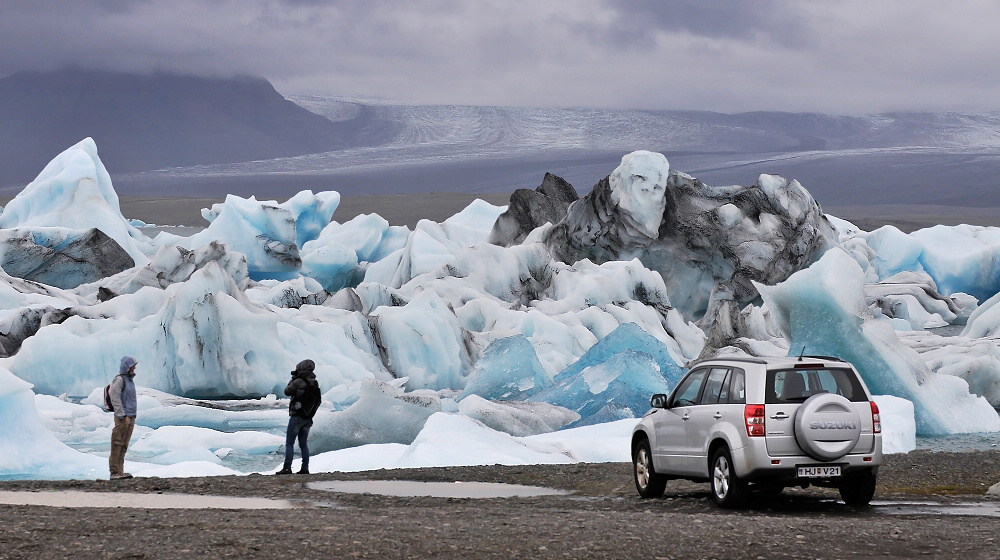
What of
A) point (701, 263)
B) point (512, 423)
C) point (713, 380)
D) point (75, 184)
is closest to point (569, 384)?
point (512, 423)

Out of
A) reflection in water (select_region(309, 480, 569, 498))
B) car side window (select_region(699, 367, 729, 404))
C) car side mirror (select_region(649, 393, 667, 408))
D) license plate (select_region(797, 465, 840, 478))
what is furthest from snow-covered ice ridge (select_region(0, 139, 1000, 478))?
license plate (select_region(797, 465, 840, 478))

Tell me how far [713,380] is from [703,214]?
26.4m

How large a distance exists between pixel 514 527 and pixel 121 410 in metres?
5.93

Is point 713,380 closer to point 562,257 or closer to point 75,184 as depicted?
point 562,257

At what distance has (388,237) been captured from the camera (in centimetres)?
4847

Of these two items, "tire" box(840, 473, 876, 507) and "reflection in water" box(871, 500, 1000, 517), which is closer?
"reflection in water" box(871, 500, 1000, 517)

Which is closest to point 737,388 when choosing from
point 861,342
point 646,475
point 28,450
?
point 646,475

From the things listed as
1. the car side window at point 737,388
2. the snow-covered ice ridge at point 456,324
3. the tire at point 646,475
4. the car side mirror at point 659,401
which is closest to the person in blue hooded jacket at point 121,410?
→ the snow-covered ice ridge at point 456,324

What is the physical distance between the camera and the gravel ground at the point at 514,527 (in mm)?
6078

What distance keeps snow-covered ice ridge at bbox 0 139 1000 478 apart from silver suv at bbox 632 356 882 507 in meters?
5.51

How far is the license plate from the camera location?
26.7ft

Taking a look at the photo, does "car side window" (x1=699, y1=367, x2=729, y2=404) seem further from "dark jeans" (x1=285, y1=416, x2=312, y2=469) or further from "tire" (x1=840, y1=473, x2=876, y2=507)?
"dark jeans" (x1=285, y1=416, x2=312, y2=469)

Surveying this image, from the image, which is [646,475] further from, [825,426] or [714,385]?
[825,426]

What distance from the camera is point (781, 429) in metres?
8.12
